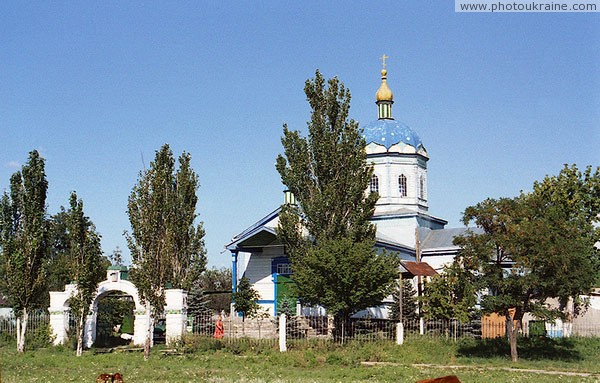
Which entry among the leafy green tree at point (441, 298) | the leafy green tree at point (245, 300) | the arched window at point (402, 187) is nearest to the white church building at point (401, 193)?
the arched window at point (402, 187)

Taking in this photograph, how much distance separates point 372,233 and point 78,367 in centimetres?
1419

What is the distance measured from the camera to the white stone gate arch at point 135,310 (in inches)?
1106

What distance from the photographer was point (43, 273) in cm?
2781

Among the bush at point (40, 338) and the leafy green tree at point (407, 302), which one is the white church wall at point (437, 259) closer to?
the leafy green tree at point (407, 302)

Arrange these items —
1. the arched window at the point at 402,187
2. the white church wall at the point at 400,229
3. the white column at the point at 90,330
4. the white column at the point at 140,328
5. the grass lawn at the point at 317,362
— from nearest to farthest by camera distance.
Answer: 1. the grass lawn at the point at 317,362
2. the white column at the point at 140,328
3. the white column at the point at 90,330
4. the white church wall at the point at 400,229
5. the arched window at the point at 402,187

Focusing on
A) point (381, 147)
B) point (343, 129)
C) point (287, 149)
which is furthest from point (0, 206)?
point (381, 147)

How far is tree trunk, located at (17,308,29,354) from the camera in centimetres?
2700

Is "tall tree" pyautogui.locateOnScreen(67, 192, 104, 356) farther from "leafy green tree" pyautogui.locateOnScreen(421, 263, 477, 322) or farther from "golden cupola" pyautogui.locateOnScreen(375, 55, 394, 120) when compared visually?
"golden cupola" pyautogui.locateOnScreen(375, 55, 394, 120)

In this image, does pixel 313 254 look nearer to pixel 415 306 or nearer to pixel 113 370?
pixel 415 306

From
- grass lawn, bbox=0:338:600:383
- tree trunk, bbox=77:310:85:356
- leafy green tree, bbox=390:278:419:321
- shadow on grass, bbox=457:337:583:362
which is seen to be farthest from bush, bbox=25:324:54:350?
shadow on grass, bbox=457:337:583:362

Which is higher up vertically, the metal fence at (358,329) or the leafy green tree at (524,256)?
the leafy green tree at (524,256)

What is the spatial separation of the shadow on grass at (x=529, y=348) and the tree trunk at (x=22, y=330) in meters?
15.7

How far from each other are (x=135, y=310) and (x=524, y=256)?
581 inches

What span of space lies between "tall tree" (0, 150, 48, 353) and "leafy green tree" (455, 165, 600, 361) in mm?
15526
